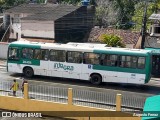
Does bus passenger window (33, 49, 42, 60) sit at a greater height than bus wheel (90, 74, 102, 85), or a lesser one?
greater

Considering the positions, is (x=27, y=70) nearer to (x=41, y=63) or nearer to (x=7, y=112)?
(x=41, y=63)

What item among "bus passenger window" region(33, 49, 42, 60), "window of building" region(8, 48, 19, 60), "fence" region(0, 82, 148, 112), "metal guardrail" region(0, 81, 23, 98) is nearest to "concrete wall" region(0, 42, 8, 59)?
"window of building" region(8, 48, 19, 60)

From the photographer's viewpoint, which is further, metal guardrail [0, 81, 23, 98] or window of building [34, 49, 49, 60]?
window of building [34, 49, 49, 60]

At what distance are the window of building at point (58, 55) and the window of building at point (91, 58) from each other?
1.53 m

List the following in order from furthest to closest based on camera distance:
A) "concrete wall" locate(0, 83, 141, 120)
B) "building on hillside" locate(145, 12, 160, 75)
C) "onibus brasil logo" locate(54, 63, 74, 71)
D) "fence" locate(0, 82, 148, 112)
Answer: "building on hillside" locate(145, 12, 160, 75) < "onibus brasil logo" locate(54, 63, 74, 71) < "concrete wall" locate(0, 83, 141, 120) < "fence" locate(0, 82, 148, 112)

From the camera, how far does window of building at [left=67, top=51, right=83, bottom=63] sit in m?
23.3

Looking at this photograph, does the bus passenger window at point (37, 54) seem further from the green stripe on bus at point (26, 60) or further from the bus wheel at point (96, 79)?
the bus wheel at point (96, 79)

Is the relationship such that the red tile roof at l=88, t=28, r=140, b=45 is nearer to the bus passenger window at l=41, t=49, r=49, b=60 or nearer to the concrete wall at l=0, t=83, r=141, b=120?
the bus passenger window at l=41, t=49, r=49, b=60

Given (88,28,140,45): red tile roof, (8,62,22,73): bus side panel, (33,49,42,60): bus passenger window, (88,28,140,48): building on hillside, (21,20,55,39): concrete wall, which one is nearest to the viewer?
(33,49,42,60): bus passenger window

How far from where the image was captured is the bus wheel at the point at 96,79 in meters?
23.2

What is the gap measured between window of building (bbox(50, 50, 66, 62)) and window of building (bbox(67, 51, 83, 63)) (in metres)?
0.36

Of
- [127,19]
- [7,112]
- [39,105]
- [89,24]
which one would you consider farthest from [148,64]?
[127,19]

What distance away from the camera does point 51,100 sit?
1844cm

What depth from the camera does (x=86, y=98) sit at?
1784cm
